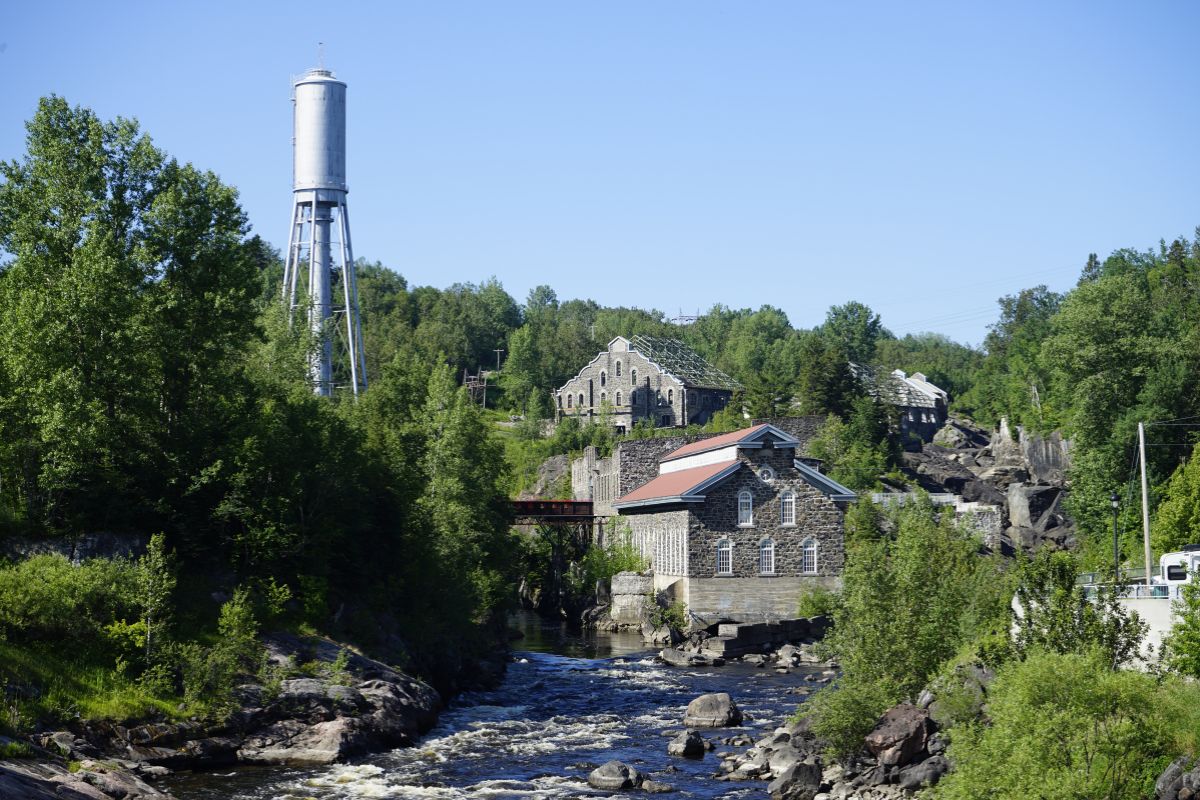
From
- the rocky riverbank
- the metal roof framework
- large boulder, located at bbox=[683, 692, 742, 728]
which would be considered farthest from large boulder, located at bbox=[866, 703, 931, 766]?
the metal roof framework

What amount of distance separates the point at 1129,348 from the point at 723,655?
29.5m

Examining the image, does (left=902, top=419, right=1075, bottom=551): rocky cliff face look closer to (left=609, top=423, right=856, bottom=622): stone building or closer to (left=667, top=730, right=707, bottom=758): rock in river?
(left=609, top=423, right=856, bottom=622): stone building

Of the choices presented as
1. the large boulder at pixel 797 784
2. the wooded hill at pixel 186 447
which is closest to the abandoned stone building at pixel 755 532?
the wooded hill at pixel 186 447

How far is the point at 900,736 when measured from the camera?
29766mm

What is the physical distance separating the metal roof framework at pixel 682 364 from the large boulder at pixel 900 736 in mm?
77807

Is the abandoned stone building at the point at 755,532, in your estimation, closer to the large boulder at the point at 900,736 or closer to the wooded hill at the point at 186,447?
the wooded hill at the point at 186,447

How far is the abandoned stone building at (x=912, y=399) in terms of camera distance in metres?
108

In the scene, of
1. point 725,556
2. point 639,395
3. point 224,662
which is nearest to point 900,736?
point 224,662

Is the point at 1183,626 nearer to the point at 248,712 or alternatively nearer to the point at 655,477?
the point at 248,712

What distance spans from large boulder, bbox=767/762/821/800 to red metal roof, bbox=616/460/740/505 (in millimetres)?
29617

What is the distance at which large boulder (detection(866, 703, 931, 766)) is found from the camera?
96.6ft

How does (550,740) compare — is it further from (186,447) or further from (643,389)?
(643,389)

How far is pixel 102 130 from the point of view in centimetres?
3956

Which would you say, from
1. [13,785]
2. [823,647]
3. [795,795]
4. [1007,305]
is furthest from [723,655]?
[1007,305]
